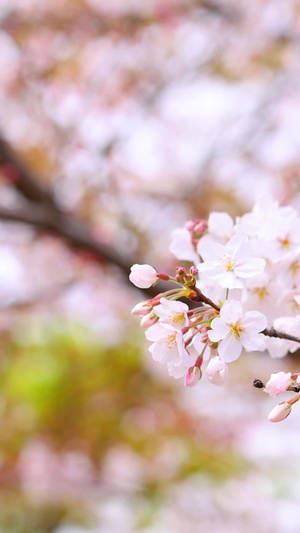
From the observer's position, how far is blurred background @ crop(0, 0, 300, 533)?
4.13 meters

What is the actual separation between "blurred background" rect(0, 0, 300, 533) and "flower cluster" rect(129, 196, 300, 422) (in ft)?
8.03

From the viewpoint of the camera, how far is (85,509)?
15.8ft

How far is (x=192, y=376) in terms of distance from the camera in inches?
30.5

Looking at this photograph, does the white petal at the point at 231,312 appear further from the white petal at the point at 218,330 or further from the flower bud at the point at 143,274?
the flower bud at the point at 143,274

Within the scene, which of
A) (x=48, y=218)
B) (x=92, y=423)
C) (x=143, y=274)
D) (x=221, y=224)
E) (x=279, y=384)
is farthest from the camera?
(x=92, y=423)

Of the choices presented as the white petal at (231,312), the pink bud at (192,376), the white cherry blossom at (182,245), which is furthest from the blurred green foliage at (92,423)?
the white petal at (231,312)

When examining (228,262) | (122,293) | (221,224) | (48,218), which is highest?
(122,293)

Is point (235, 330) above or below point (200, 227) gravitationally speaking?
below

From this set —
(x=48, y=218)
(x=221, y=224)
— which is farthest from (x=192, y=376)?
(x=48, y=218)

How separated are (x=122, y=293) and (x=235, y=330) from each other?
16.2 ft

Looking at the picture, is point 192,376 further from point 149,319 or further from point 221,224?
point 221,224

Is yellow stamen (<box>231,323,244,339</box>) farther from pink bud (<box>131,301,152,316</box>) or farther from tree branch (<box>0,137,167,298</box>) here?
tree branch (<box>0,137,167,298</box>)

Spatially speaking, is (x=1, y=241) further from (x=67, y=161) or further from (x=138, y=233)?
(x=138, y=233)

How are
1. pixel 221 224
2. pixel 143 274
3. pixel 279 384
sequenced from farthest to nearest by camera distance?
pixel 221 224 < pixel 143 274 < pixel 279 384
